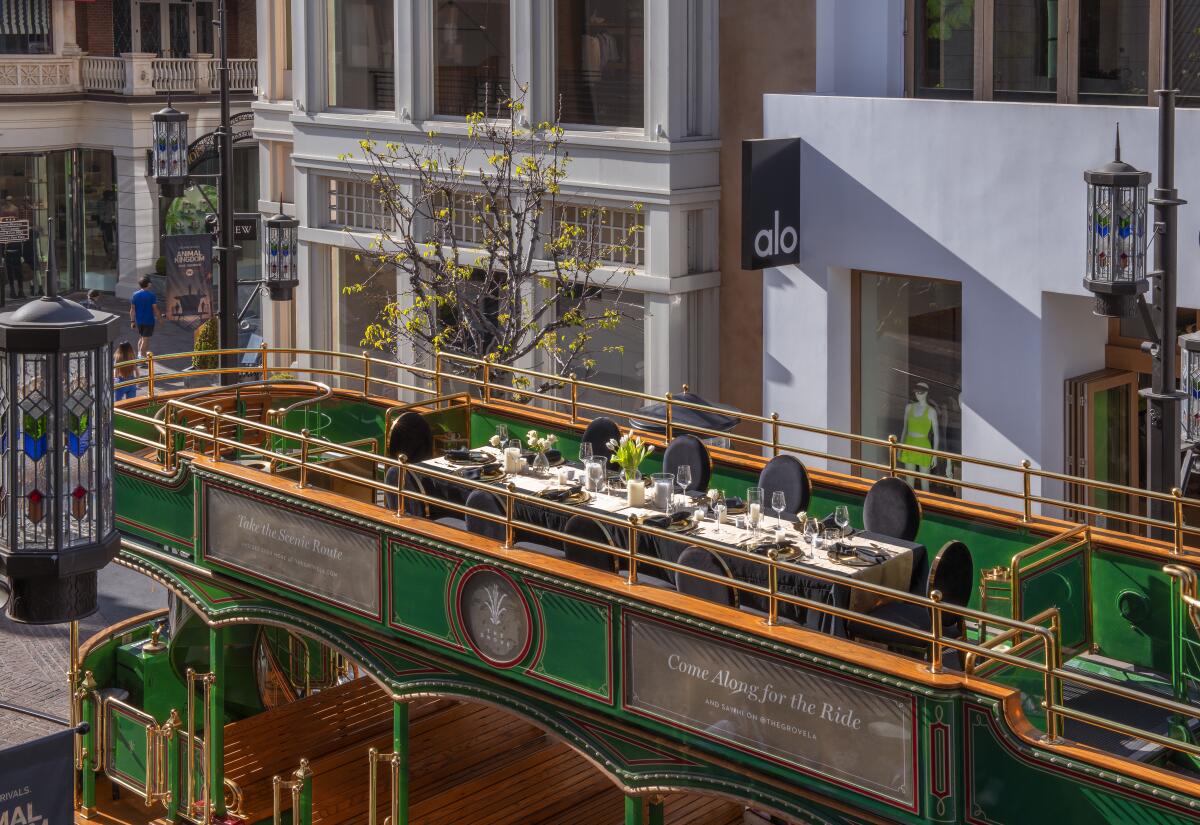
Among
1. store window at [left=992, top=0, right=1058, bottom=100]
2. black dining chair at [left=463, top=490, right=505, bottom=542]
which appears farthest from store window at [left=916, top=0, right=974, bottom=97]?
black dining chair at [left=463, top=490, right=505, bottom=542]

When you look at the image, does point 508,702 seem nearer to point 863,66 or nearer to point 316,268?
point 863,66

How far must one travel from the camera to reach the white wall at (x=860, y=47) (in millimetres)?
19016

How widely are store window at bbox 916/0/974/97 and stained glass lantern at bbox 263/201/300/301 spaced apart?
910 centimetres

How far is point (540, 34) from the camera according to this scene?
2305 centimetres

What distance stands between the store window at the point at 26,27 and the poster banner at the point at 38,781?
35872mm

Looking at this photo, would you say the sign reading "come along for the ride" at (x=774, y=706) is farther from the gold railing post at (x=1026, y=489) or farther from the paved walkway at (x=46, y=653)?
the paved walkway at (x=46, y=653)

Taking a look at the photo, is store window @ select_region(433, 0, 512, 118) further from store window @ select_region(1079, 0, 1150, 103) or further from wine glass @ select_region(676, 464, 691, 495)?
wine glass @ select_region(676, 464, 691, 495)

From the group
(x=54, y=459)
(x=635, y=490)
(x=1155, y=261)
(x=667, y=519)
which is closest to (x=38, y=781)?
(x=54, y=459)

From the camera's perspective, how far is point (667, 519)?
11.9 metres

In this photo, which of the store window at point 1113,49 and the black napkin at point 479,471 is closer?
the black napkin at point 479,471

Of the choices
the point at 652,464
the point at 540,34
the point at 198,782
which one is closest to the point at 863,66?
the point at 540,34

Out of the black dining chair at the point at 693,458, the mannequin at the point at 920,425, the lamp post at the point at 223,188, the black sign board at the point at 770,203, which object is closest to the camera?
the black dining chair at the point at 693,458

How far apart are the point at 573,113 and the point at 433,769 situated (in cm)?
1243

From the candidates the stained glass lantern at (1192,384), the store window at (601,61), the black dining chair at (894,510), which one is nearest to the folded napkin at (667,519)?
the black dining chair at (894,510)
